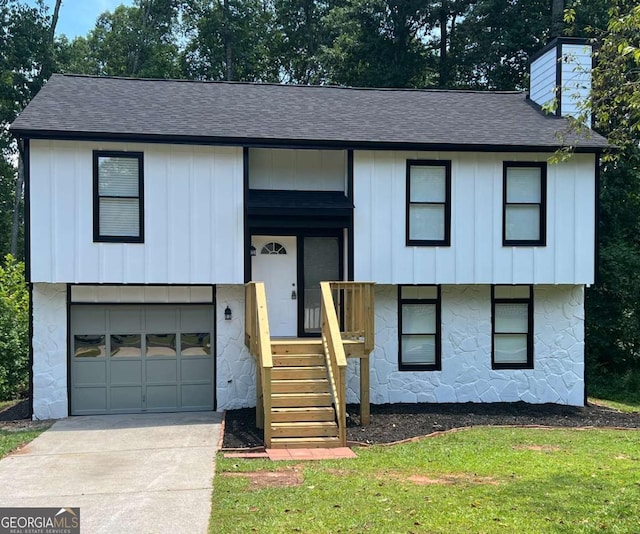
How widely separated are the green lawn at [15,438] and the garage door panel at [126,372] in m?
1.63

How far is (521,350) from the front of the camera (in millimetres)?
13602

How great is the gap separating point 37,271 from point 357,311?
19.3 ft

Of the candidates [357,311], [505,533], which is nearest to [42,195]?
[357,311]

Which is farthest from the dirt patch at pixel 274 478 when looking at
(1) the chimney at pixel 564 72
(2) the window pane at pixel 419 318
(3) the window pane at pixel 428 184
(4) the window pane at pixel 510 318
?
(1) the chimney at pixel 564 72

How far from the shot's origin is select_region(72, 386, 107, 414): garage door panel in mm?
12562

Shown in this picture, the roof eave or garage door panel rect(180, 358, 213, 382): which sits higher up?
the roof eave

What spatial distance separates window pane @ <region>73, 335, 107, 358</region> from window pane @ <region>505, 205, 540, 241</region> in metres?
8.50

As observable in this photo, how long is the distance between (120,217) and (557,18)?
1851 cm

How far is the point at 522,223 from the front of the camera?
1307 cm

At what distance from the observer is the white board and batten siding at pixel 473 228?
12688 millimetres

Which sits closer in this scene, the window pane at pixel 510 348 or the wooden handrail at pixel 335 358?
the wooden handrail at pixel 335 358

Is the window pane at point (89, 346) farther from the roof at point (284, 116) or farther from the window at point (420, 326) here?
the window at point (420, 326)

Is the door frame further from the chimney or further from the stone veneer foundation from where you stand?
the chimney

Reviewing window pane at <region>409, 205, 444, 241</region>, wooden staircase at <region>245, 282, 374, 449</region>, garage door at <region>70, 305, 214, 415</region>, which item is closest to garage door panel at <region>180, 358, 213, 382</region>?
garage door at <region>70, 305, 214, 415</region>
